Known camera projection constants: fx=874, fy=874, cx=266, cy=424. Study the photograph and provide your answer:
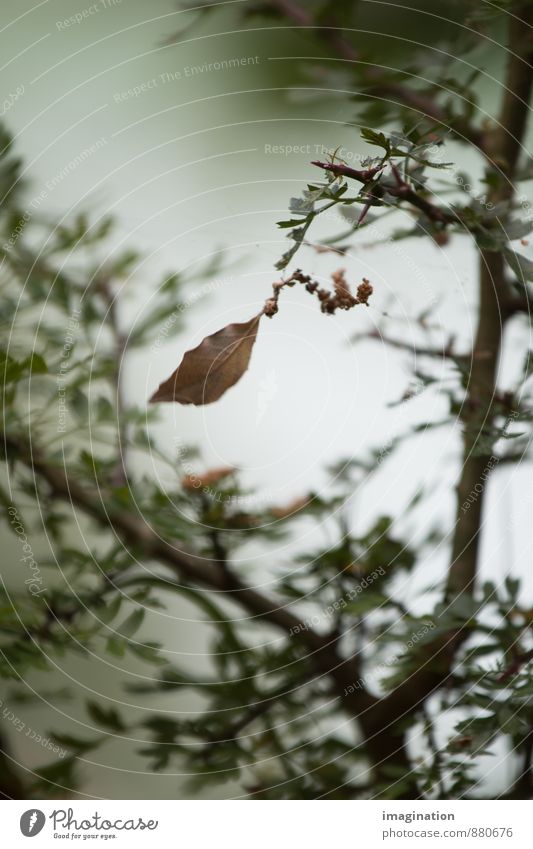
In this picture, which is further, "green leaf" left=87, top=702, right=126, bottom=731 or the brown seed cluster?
"green leaf" left=87, top=702, right=126, bottom=731

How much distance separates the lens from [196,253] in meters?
0.45

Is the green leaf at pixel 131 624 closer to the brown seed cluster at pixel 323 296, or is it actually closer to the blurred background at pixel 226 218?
the blurred background at pixel 226 218

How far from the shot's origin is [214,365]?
1.06 ft

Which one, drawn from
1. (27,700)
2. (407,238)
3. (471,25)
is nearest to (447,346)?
(407,238)

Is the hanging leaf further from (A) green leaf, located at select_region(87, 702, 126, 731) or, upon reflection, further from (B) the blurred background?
(A) green leaf, located at select_region(87, 702, 126, 731)

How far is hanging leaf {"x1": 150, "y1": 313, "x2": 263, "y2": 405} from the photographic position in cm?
32

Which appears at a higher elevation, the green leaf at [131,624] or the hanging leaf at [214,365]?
the hanging leaf at [214,365]

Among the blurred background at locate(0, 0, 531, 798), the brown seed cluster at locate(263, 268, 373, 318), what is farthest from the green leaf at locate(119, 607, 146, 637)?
the brown seed cluster at locate(263, 268, 373, 318)

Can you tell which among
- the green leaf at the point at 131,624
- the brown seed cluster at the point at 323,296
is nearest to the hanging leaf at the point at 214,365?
the brown seed cluster at the point at 323,296

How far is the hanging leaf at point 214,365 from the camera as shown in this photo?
322mm

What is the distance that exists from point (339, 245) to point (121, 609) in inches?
7.8

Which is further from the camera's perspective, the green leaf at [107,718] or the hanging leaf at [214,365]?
the green leaf at [107,718]

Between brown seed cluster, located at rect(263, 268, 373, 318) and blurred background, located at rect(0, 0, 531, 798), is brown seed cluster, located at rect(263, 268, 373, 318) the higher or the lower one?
the lower one
